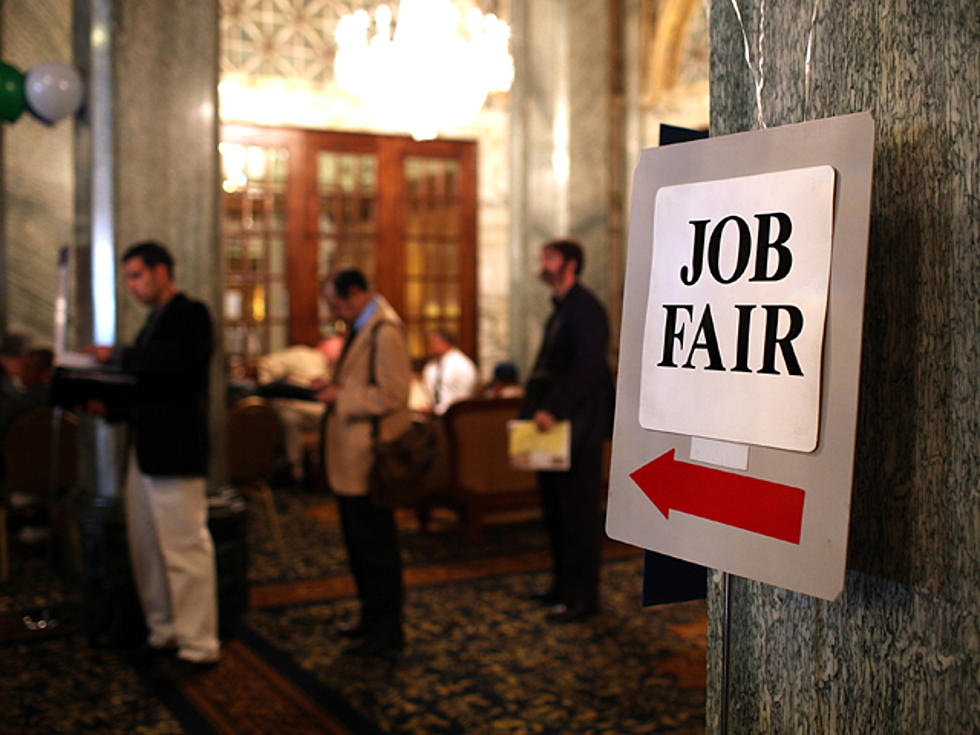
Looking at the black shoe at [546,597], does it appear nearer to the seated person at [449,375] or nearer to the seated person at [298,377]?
the seated person at [449,375]

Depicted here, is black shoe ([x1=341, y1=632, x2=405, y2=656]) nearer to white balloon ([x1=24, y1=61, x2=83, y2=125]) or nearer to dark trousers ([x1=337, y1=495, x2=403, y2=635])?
dark trousers ([x1=337, y1=495, x2=403, y2=635])

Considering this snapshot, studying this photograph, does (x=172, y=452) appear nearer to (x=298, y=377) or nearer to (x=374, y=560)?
(x=374, y=560)

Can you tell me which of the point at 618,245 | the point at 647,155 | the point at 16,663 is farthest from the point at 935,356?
the point at 618,245

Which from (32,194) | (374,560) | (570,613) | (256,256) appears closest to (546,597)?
(570,613)

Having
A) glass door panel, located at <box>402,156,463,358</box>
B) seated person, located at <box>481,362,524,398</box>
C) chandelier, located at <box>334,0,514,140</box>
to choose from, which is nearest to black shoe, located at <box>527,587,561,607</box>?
seated person, located at <box>481,362,524,398</box>

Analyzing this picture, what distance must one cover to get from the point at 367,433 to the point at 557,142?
159 inches

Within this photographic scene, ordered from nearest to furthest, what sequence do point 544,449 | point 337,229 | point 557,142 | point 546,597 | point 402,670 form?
point 402,670 → point 544,449 → point 546,597 → point 557,142 → point 337,229

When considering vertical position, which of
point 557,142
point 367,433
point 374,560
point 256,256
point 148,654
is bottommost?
point 148,654

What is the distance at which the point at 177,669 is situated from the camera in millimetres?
3859

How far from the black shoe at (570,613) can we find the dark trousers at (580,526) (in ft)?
0.05

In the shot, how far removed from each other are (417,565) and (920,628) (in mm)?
4528

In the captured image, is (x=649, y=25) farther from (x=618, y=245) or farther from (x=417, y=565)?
(x=417, y=565)

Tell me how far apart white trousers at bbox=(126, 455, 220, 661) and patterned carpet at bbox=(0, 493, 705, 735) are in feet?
0.58

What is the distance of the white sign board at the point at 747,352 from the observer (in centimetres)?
126
